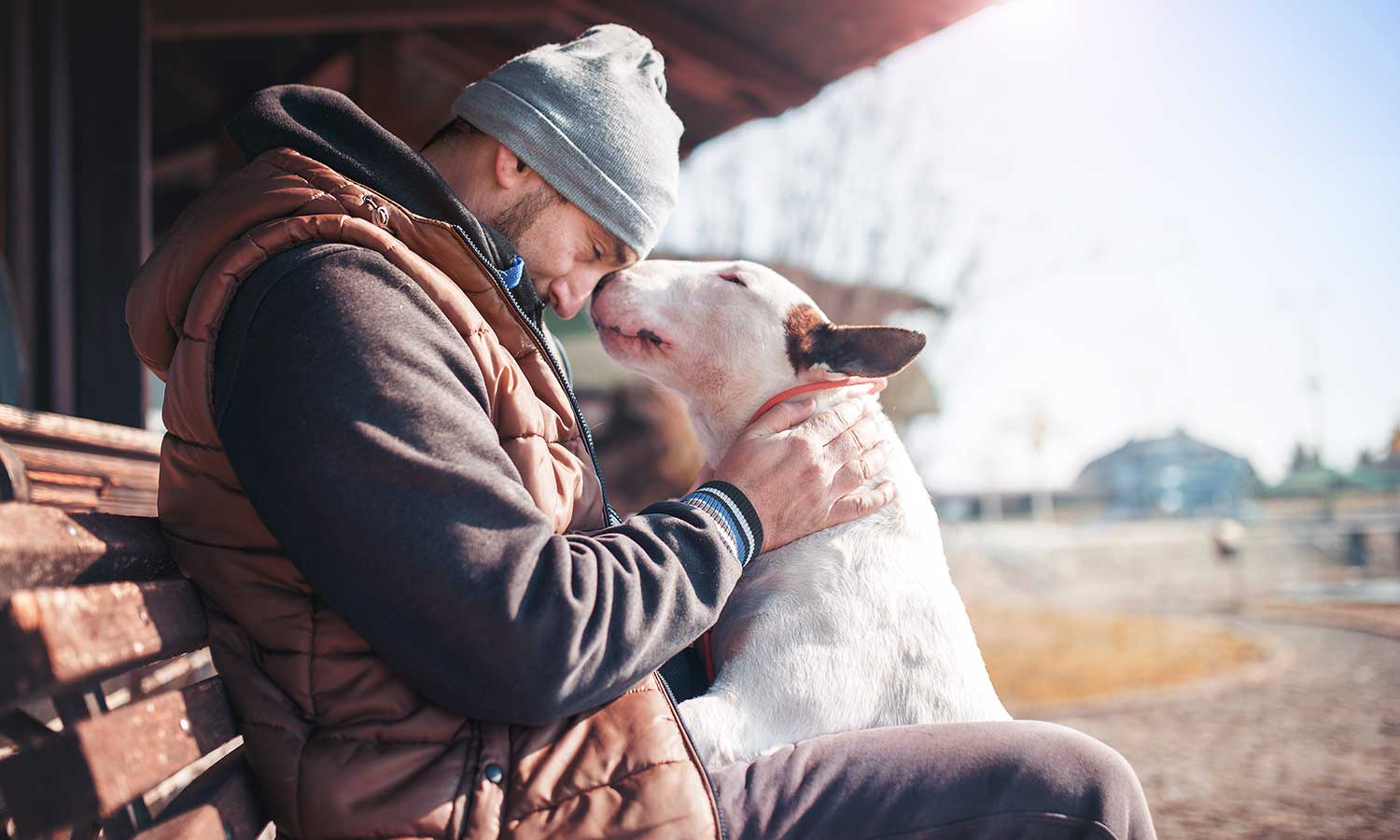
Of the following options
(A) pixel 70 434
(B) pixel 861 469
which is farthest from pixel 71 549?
(B) pixel 861 469

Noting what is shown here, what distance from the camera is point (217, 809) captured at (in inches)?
45.8

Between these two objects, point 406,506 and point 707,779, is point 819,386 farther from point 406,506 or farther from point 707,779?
point 406,506

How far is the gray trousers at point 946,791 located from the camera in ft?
4.75

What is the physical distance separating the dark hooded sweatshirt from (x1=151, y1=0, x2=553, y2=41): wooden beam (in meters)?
3.77

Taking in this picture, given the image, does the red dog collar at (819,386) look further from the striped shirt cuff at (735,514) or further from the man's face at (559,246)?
the striped shirt cuff at (735,514)

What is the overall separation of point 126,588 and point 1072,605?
18.2 metres

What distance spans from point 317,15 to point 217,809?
4.52 metres

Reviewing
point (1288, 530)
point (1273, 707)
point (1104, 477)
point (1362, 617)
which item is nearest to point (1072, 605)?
point (1362, 617)

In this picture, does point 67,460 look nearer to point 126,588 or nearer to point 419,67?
point 126,588

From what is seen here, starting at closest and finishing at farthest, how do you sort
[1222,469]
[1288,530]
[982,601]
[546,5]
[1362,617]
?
1. [546,5]
2. [1362,617]
3. [982,601]
4. [1288,530]
5. [1222,469]

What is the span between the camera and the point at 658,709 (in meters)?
1.42

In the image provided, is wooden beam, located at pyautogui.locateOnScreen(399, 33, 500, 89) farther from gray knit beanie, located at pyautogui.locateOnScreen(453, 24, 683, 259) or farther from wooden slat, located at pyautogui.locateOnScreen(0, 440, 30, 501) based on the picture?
wooden slat, located at pyautogui.locateOnScreen(0, 440, 30, 501)

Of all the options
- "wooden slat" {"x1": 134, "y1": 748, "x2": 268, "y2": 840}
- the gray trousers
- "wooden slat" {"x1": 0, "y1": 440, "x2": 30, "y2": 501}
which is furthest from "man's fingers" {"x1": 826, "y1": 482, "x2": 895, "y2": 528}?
"wooden slat" {"x1": 0, "y1": 440, "x2": 30, "y2": 501}

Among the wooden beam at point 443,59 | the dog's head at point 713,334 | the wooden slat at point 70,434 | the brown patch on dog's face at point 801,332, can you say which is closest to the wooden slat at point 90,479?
the wooden slat at point 70,434
